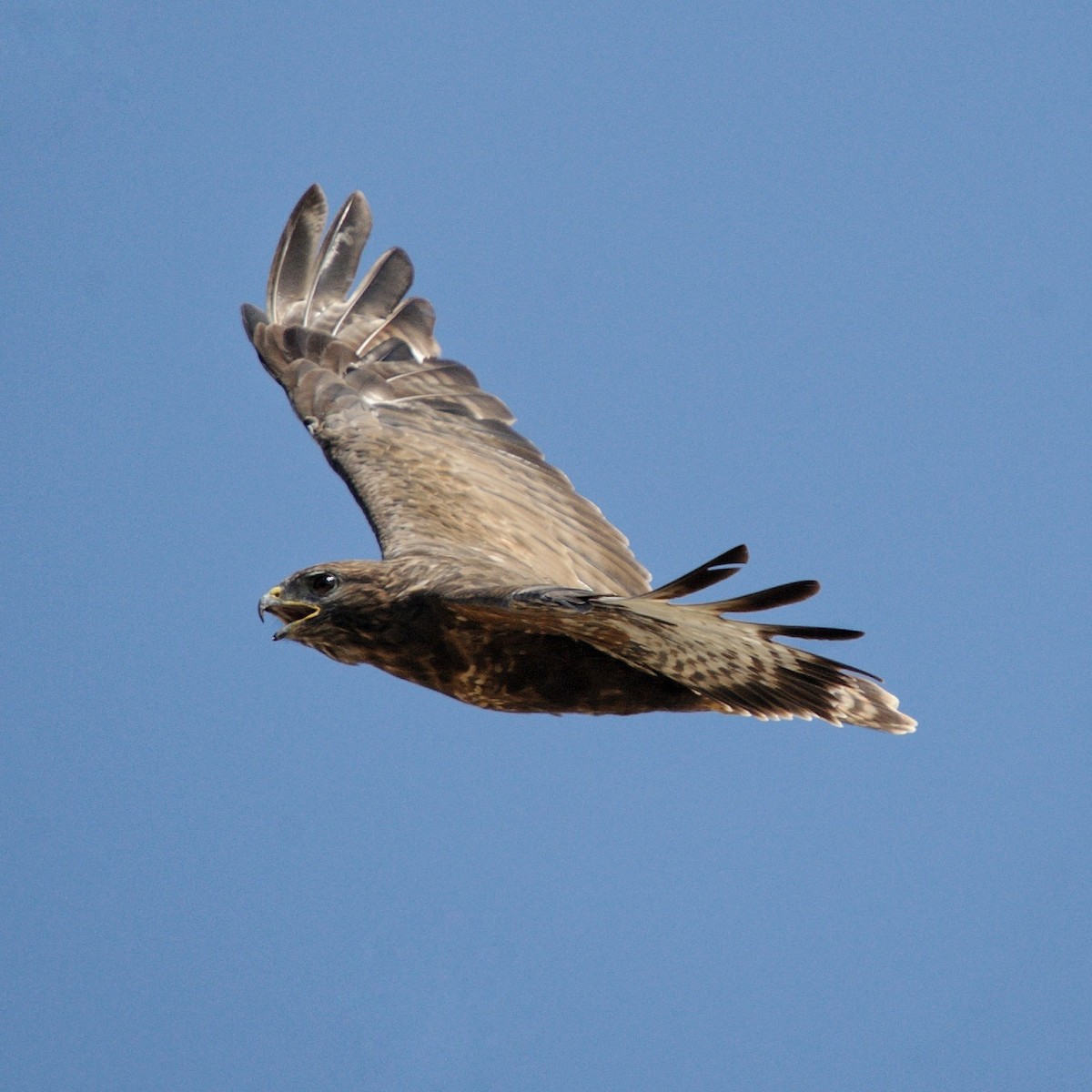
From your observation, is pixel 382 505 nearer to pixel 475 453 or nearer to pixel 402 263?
pixel 475 453

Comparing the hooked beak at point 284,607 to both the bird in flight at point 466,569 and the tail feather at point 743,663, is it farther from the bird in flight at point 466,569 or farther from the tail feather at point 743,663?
the tail feather at point 743,663

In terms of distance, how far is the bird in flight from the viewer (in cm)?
797

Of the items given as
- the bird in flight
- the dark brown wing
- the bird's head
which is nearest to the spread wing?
the bird in flight

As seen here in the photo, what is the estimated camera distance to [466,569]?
29.0 ft

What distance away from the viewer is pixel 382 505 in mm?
10289

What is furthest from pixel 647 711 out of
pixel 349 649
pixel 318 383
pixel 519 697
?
pixel 318 383

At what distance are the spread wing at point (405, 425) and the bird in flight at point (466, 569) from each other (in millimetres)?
11

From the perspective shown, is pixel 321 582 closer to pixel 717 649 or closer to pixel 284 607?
pixel 284 607

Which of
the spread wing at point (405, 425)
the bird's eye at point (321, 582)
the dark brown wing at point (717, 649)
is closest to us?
the dark brown wing at point (717, 649)

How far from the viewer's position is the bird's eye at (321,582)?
29.3ft

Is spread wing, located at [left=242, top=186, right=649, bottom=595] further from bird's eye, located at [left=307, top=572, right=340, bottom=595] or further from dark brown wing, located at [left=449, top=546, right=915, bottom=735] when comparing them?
dark brown wing, located at [left=449, top=546, right=915, bottom=735]

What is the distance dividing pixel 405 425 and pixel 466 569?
256 centimetres

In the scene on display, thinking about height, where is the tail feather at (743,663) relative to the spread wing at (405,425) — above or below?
below

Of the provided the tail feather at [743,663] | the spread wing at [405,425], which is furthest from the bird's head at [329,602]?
the tail feather at [743,663]
